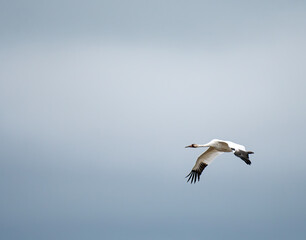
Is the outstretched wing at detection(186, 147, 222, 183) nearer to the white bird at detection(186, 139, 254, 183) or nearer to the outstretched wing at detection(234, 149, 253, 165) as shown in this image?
the white bird at detection(186, 139, 254, 183)

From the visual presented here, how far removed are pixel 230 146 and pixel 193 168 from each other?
5597 mm

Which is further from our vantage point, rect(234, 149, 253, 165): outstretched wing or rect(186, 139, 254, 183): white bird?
rect(186, 139, 254, 183): white bird

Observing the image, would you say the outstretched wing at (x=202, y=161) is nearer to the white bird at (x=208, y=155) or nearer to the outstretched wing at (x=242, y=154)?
the white bird at (x=208, y=155)

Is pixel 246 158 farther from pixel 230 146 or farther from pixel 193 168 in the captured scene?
pixel 193 168

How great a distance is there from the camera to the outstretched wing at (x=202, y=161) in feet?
102

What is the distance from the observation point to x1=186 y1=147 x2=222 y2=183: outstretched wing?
3117 cm

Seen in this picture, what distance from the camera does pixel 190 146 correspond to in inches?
1198

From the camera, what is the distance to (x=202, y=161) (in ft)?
104

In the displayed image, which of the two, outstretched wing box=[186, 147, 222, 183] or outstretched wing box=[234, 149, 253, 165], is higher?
outstretched wing box=[186, 147, 222, 183]

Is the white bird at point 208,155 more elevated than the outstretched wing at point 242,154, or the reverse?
the white bird at point 208,155

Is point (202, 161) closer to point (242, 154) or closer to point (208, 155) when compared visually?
point (208, 155)

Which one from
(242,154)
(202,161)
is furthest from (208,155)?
(242,154)

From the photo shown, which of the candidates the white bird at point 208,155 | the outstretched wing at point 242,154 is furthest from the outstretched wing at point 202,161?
the outstretched wing at point 242,154

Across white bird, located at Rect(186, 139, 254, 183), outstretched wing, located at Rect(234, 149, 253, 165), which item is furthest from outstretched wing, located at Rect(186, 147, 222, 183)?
outstretched wing, located at Rect(234, 149, 253, 165)
